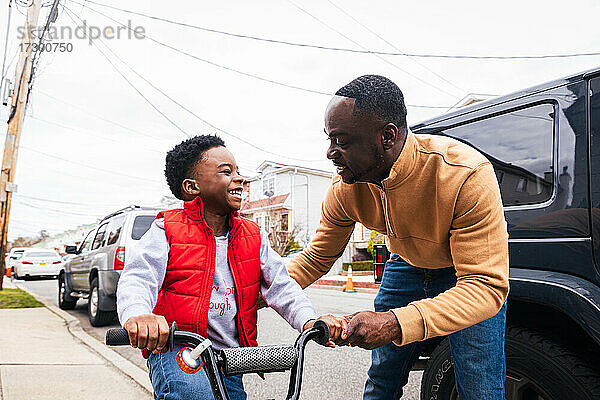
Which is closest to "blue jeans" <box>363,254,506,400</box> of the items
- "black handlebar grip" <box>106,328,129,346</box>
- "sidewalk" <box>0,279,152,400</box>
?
"black handlebar grip" <box>106,328,129,346</box>

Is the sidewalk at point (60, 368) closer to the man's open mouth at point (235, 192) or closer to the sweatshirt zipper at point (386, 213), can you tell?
the man's open mouth at point (235, 192)

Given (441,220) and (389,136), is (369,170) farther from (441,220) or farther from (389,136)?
(441,220)

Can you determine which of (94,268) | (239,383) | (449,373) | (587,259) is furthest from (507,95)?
(94,268)

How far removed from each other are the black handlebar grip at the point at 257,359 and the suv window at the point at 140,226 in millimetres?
6960

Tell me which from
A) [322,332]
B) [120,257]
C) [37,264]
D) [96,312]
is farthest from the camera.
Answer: [37,264]

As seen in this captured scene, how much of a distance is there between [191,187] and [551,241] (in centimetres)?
184

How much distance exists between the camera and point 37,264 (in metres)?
24.2

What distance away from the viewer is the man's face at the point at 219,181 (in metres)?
2.49

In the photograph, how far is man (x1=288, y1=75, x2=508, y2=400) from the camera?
204 cm

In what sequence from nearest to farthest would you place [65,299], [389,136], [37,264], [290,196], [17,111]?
[389,136], [65,299], [17,111], [37,264], [290,196]

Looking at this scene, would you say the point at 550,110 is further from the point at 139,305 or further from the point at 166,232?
the point at 139,305

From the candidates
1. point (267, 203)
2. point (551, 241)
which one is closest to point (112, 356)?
point (551, 241)

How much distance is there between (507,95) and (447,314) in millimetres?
1795

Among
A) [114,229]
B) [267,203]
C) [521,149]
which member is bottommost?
[114,229]
